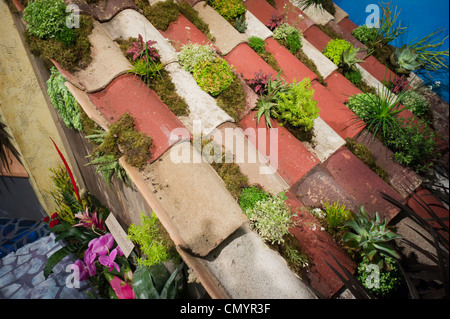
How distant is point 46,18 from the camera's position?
184 cm

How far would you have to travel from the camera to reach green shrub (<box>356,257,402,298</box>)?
6.11 ft

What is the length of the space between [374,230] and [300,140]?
947mm

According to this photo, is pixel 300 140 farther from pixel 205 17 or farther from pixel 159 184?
pixel 205 17

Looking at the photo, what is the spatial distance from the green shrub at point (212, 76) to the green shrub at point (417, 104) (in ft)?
7.59

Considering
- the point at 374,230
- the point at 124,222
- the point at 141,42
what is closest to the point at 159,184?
the point at 141,42

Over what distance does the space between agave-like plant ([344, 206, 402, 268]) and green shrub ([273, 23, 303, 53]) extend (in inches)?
83.2

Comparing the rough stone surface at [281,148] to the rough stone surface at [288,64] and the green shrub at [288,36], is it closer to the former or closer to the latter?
the rough stone surface at [288,64]

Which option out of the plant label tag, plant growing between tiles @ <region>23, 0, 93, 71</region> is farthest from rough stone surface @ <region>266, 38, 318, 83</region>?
the plant label tag

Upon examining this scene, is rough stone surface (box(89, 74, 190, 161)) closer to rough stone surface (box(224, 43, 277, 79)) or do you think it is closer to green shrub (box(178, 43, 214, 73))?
green shrub (box(178, 43, 214, 73))

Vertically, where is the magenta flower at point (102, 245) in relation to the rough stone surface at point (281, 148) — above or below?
below

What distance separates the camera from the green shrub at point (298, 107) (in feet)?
6.73

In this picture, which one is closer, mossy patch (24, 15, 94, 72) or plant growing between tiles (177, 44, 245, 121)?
mossy patch (24, 15, 94, 72)

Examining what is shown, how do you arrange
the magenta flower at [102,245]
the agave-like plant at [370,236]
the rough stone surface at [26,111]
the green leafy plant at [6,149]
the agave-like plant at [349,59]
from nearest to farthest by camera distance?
the agave-like plant at [370,236] → the agave-like plant at [349,59] → the magenta flower at [102,245] → the rough stone surface at [26,111] → the green leafy plant at [6,149]

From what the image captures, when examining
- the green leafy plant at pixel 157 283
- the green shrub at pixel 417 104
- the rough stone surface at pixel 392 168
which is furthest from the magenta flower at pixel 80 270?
the green shrub at pixel 417 104
